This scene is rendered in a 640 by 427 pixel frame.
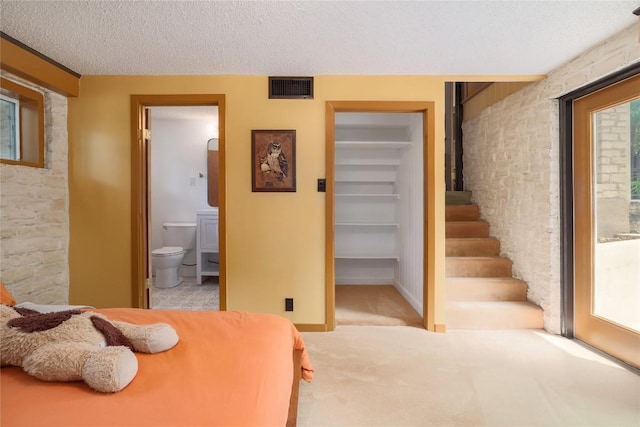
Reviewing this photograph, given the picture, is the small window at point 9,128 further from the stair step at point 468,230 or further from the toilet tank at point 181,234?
the stair step at point 468,230

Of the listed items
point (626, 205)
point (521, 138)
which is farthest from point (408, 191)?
point (626, 205)

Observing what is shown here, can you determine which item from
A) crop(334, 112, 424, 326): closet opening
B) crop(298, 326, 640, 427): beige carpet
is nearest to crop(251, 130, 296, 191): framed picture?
crop(334, 112, 424, 326): closet opening

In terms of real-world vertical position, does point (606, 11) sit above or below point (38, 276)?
above

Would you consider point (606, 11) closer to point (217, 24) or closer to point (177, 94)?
point (217, 24)

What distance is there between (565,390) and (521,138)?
7.58ft

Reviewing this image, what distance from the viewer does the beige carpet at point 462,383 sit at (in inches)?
72.5

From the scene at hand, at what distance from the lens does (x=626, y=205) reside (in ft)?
8.09

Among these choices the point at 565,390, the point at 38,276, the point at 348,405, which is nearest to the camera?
the point at 348,405

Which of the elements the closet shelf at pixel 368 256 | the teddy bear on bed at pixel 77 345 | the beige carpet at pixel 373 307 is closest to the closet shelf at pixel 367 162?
the closet shelf at pixel 368 256

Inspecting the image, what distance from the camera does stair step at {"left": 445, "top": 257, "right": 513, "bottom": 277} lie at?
356 centimetres

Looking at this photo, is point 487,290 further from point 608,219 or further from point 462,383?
point 462,383

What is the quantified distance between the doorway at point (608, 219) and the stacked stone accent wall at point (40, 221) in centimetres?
455

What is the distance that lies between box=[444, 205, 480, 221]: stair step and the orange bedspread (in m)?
3.26

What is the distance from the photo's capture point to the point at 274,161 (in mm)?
3037
